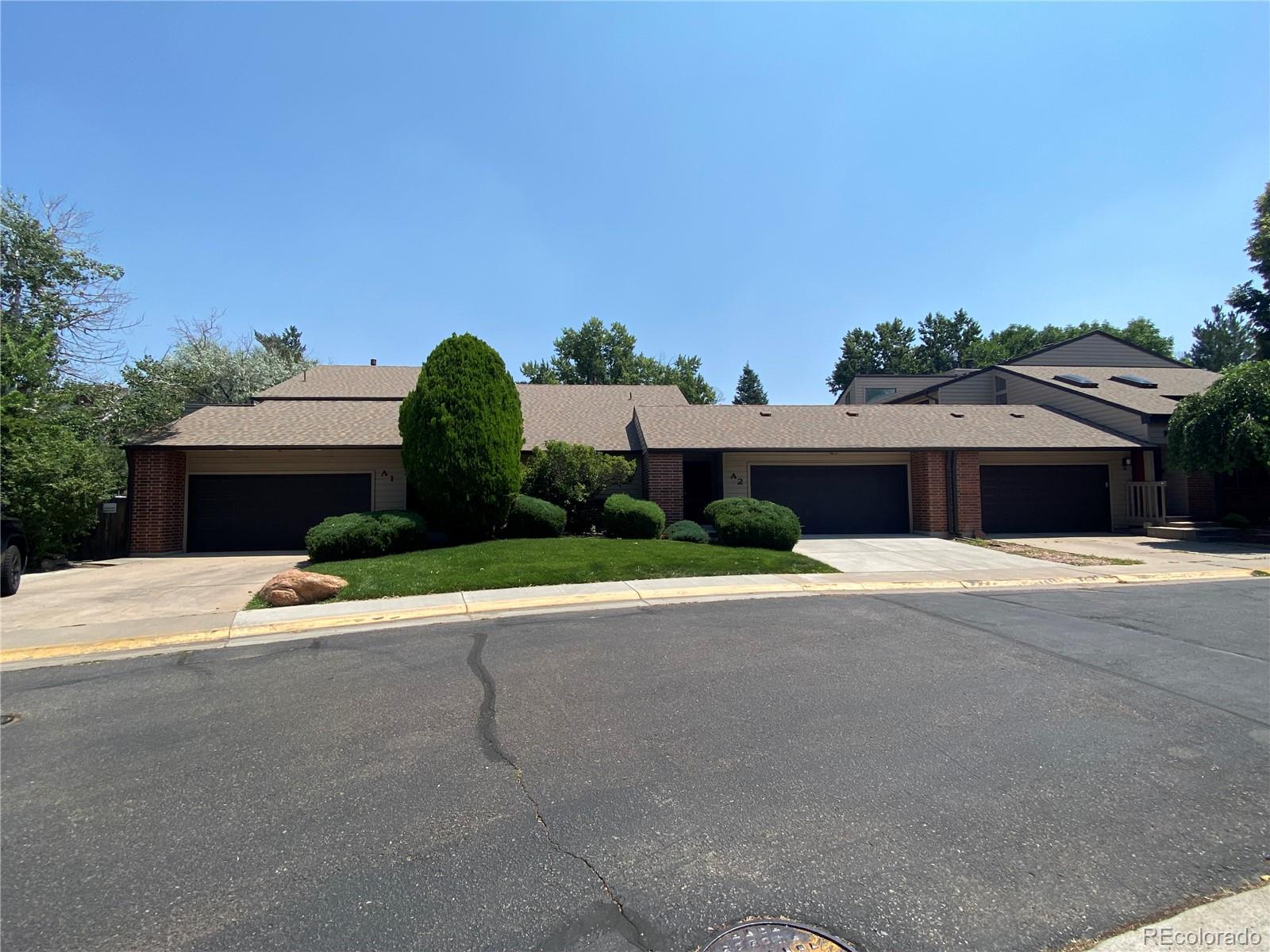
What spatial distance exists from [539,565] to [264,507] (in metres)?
10.5

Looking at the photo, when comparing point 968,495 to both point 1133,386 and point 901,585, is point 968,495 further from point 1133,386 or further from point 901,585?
point 1133,386

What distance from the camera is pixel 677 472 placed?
1916 cm

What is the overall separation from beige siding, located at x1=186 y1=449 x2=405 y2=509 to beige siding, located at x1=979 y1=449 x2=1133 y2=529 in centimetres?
1826

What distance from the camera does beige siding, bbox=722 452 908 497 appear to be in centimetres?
2061

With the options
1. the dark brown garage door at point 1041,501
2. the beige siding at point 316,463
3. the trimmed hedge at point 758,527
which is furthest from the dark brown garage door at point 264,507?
the dark brown garage door at point 1041,501

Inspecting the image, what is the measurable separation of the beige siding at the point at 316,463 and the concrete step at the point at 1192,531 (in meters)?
22.6

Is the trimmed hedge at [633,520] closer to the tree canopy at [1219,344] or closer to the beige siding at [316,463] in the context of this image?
the beige siding at [316,463]

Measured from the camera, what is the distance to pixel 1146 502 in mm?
20891

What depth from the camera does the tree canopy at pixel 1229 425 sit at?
1725 centimetres

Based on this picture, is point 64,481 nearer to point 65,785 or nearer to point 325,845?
point 65,785

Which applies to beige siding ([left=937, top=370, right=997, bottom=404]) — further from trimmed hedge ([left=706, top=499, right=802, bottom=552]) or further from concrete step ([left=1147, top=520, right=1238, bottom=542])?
trimmed hedge ([left=706, top=499, right=802, bottom=552])

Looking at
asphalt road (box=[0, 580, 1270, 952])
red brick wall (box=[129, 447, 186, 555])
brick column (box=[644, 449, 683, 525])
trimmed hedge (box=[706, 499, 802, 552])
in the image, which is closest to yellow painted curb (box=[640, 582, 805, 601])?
asphalt road (box=[0, 580, 1270, 952])

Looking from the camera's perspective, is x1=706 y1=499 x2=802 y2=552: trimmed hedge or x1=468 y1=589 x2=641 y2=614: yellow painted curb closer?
x1=468 y1=589 x2=641 y2=614: yellow painted curb

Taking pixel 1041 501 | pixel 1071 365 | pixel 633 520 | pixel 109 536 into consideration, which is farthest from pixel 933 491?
pixel 109 536
